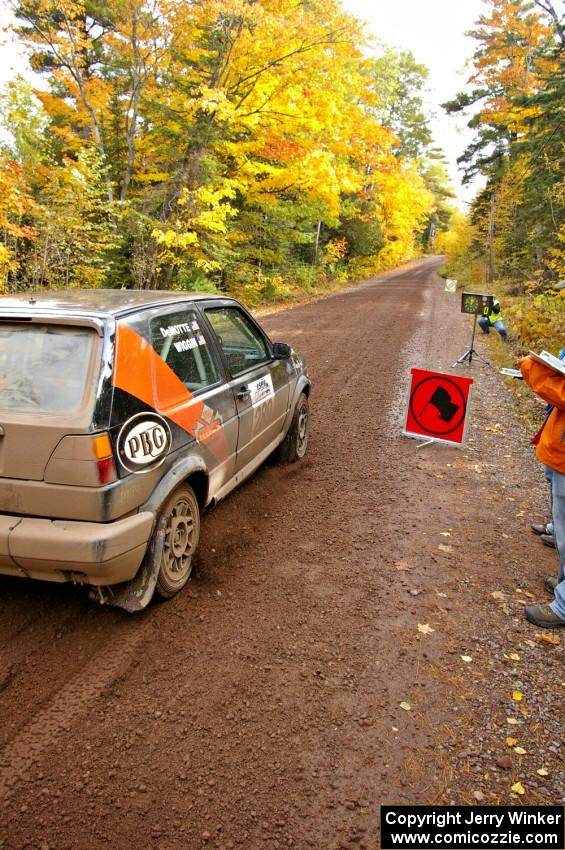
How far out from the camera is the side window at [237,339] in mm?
4258

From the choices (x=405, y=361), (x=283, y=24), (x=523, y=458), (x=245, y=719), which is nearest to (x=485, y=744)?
(x=245, y=719)

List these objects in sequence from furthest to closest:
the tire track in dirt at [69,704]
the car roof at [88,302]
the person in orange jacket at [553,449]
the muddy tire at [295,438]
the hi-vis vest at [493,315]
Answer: the hi-vis vest at [493,315] < the muddy tire at [295,438] < the person in orange jacket at [553,449] < the car roof at [88,302] < the tire track in dirt at [69,704]

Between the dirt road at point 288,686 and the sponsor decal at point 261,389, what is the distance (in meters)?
0.98

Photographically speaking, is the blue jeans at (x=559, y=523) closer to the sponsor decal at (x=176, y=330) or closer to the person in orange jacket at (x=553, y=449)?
the person in orange jacket at (x=553, y=449)

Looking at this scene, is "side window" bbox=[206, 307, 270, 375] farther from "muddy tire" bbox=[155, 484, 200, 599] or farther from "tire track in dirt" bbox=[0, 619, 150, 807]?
"tire track in dirt" bbox=[0, 619, 150, 807]

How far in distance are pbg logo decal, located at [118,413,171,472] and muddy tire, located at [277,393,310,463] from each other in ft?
8.34

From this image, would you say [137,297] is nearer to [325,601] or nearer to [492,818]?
[325,601]

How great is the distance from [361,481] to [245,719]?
10.6ft

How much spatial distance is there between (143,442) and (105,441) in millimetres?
292

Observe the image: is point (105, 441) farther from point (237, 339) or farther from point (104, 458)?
point (237, 339)

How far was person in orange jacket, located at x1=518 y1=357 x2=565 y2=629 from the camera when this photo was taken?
10.4 feet

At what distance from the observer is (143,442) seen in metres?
3.01
